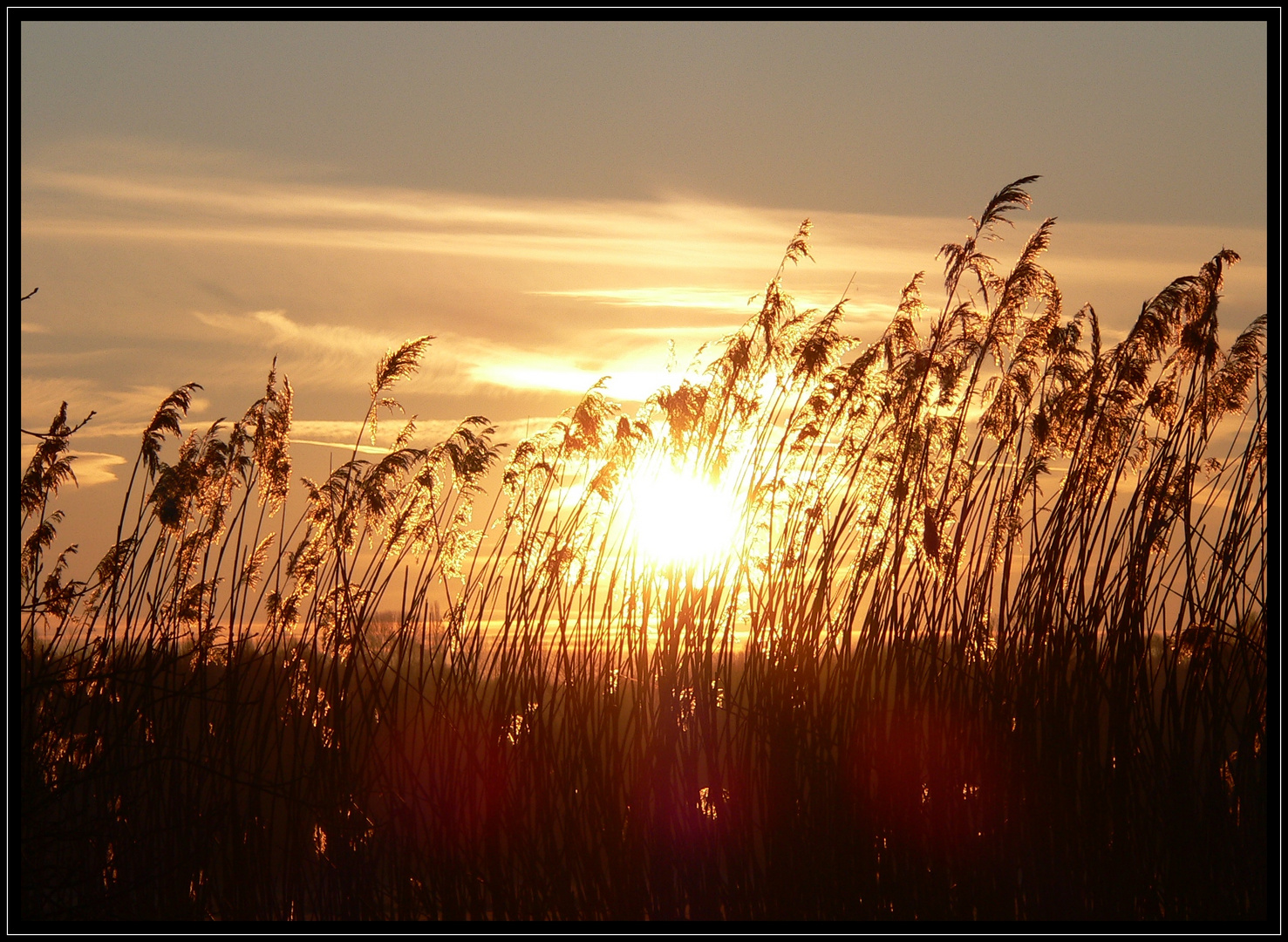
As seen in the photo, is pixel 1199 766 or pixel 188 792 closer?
pixel 1199 766

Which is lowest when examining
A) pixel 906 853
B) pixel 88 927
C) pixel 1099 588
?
pixel 88 927

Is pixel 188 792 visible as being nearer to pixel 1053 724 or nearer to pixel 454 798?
pixel 454 798

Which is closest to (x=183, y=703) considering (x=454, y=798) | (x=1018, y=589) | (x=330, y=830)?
(x=330, y=830)

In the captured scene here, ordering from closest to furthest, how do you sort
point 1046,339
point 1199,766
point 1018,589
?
point 1199,766 < point 1018,589 < point 1046,339

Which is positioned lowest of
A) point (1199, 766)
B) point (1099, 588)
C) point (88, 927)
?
point (88, 927)

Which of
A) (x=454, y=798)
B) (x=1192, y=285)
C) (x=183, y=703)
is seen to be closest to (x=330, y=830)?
(x=454, y=798)

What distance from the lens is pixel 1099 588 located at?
405 cm

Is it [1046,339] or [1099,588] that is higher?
[1046,339]

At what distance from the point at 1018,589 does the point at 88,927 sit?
11.0 feet

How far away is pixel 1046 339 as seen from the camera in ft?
14.8

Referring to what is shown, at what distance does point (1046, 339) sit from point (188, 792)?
144 inches

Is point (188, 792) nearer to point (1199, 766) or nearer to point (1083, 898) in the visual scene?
point (1083, 898)

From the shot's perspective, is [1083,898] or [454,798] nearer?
[1083,898]

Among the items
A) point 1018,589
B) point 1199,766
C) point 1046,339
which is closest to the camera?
point 1199,766
